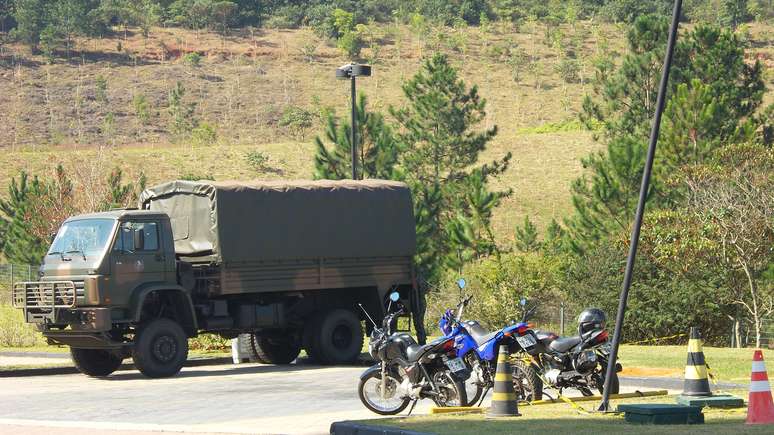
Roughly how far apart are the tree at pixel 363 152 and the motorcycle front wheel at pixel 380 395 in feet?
110

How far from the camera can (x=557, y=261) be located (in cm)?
4100

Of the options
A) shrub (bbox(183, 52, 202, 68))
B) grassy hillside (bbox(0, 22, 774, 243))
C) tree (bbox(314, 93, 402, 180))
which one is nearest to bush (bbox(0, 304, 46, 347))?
tree (bbox(314, 93, 402, 180))

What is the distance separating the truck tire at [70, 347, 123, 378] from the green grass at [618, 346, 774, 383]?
901 cm

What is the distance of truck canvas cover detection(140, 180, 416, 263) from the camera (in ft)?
77.4

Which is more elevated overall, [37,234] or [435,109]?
[435,109]

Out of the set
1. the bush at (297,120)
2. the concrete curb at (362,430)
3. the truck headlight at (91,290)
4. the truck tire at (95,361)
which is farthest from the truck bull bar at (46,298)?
the bush at (297,120)

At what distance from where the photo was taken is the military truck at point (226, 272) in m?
22.4

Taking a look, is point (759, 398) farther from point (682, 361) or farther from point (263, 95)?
point (263, 95)

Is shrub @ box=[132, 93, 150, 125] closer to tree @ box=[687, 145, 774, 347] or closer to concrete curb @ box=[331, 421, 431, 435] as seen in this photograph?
tree @ box=[687, 145, 774, 347]

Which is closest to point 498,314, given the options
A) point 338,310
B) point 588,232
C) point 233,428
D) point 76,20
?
point 588,232

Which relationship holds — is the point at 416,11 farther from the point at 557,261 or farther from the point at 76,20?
the point at 557,261

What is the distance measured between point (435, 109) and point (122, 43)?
215 feet

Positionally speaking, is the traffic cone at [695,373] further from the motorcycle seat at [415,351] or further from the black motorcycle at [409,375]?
the motorcycle seat at [415,351]

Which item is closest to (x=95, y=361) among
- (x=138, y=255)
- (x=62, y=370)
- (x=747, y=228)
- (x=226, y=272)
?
(x=62, y=370)
